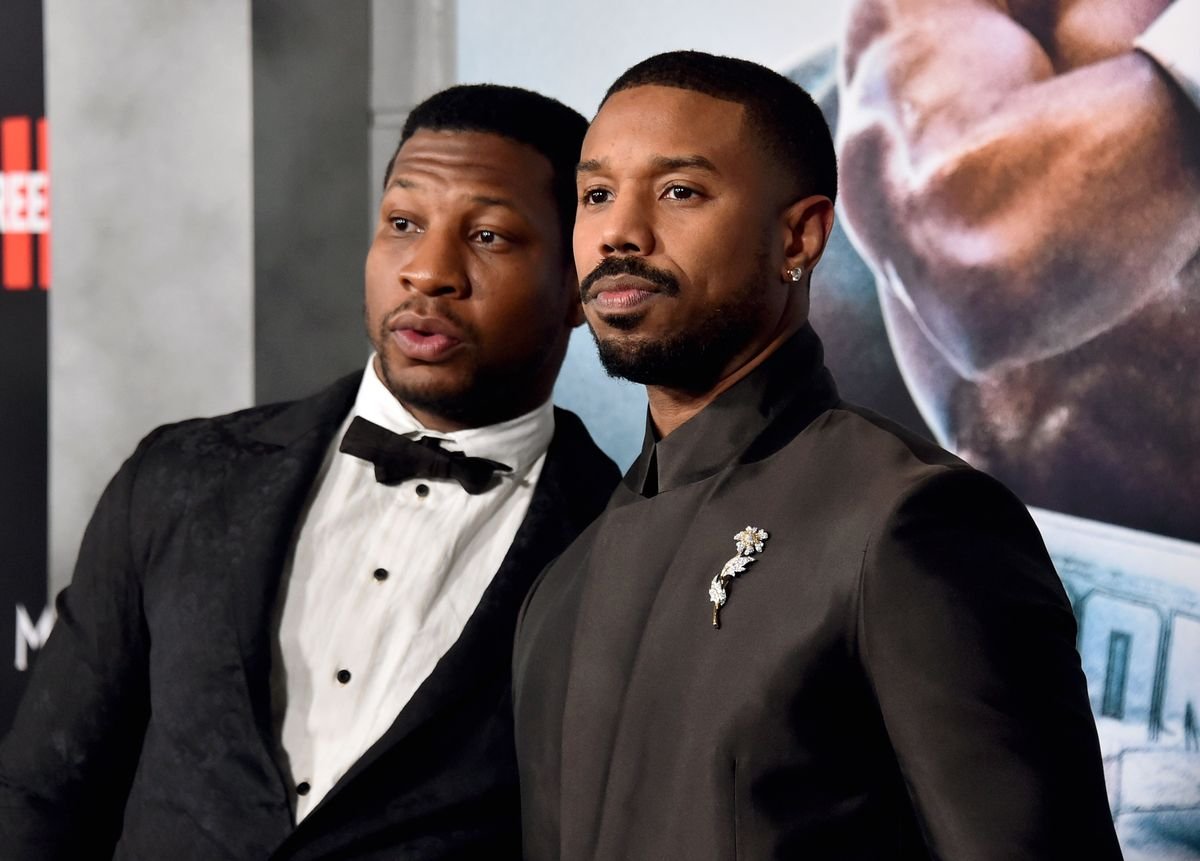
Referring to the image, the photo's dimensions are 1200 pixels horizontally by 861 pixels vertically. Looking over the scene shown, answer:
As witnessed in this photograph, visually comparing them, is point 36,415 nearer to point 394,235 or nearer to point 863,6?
point 394,235

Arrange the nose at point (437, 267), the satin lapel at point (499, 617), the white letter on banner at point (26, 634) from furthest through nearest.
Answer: the white letter on banner at point (26, 634)
the nose at point (437, 267)
the satin lapel at point (499, 617)

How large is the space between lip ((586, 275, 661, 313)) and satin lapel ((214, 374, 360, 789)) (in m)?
0.62

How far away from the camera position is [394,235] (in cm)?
183

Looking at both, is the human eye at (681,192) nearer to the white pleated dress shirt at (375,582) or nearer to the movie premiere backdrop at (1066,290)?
the white pleated dress shirt at (375,582)

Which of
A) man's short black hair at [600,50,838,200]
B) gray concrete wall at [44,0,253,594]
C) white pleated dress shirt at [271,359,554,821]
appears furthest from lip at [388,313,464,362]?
gray concrete wall at [44,0,253,594]

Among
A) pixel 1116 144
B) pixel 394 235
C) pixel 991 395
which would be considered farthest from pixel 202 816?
pixel 1116 144

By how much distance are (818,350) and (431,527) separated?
61cm

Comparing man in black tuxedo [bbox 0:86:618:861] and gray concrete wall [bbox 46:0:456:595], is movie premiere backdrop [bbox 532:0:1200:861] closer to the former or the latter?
man in black tuxedo [bbox 0:86:618:861]

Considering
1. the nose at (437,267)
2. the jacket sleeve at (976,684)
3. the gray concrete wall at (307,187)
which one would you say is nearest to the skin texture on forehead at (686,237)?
the jacket sleeve at (976,684)

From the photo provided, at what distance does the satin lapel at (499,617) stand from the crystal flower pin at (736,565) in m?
0.46

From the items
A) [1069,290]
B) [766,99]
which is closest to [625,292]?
[766,99]

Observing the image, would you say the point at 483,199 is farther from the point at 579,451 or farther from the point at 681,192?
the point at 681,192

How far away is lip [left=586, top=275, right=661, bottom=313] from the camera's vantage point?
1359mm

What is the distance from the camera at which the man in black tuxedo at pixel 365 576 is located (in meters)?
1.68
